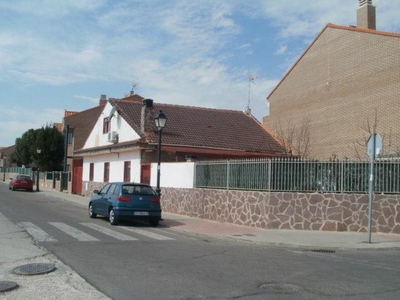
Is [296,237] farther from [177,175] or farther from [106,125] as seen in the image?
[106,125]

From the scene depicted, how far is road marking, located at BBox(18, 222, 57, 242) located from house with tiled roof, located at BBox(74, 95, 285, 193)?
388 inches

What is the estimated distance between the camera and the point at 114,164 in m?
29.5

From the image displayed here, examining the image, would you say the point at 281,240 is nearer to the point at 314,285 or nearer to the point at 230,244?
the point at 230,244

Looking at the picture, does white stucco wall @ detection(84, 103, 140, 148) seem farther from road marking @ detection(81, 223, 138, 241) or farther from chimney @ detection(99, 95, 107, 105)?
chimney @ detection(99, 95, 107, 105)

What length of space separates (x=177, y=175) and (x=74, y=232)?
8.62m

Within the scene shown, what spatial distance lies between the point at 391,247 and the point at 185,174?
34.1 ft

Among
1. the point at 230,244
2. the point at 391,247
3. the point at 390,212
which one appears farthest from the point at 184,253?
the point at 390,212

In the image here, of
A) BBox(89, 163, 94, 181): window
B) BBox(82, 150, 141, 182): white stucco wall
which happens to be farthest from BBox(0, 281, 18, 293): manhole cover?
BBox(89, 163, 94, 181): window

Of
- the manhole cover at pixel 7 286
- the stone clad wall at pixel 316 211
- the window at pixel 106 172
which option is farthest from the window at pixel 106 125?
the manhole cover at pixel 7 286

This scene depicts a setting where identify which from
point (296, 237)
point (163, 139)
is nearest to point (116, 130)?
point (163, 139)

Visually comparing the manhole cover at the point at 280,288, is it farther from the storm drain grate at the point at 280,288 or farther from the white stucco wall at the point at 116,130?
the white stucco wall at the point at 116,130

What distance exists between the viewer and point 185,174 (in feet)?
69.0

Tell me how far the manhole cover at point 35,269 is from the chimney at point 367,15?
2748cm

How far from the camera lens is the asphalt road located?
7.05 metres
